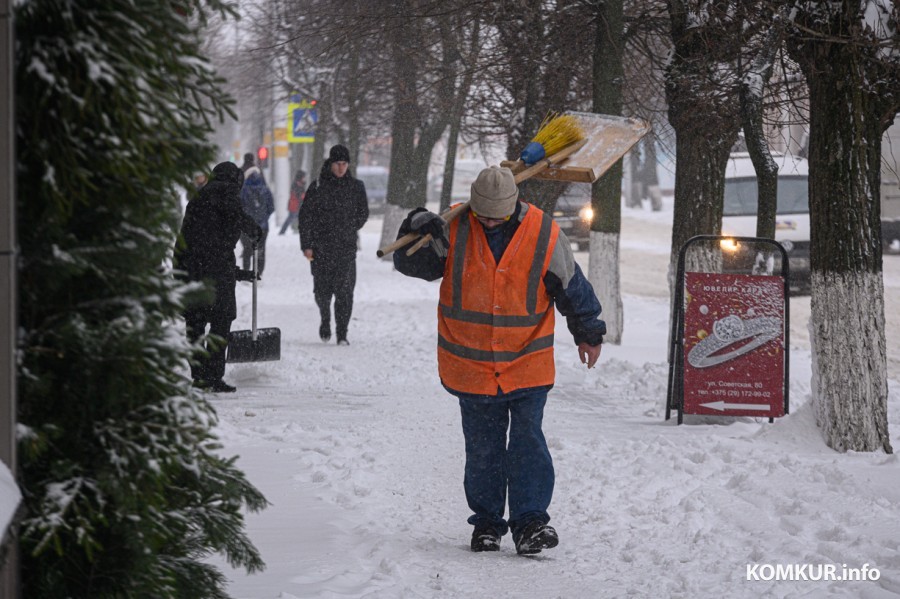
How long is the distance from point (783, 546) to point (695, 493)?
3.34 feet

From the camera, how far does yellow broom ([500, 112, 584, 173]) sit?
571 cm

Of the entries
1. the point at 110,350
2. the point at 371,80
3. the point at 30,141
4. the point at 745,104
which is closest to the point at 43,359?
the point at 110,350

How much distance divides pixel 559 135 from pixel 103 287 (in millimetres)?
3354

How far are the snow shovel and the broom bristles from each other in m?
4.38

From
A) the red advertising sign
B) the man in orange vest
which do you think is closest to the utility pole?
the man in orange vest

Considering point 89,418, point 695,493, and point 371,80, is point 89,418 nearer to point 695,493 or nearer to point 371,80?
point 695,493

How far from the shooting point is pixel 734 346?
8.26 metres

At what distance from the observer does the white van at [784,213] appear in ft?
59.8

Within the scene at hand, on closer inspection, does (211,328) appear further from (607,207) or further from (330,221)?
(607,207)

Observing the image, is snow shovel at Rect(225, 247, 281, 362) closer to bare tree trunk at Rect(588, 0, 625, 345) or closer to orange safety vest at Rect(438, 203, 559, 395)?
bare tree trunk at Rect(588, 0, 625, 345)

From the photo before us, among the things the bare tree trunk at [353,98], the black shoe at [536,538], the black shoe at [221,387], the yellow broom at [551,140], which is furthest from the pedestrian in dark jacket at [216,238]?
the bare tree trunk at [353,98]

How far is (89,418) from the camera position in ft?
9.00

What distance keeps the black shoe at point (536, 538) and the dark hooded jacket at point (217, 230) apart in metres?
4.45

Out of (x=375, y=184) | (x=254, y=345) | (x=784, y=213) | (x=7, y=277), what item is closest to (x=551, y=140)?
(x=7, y=277)
